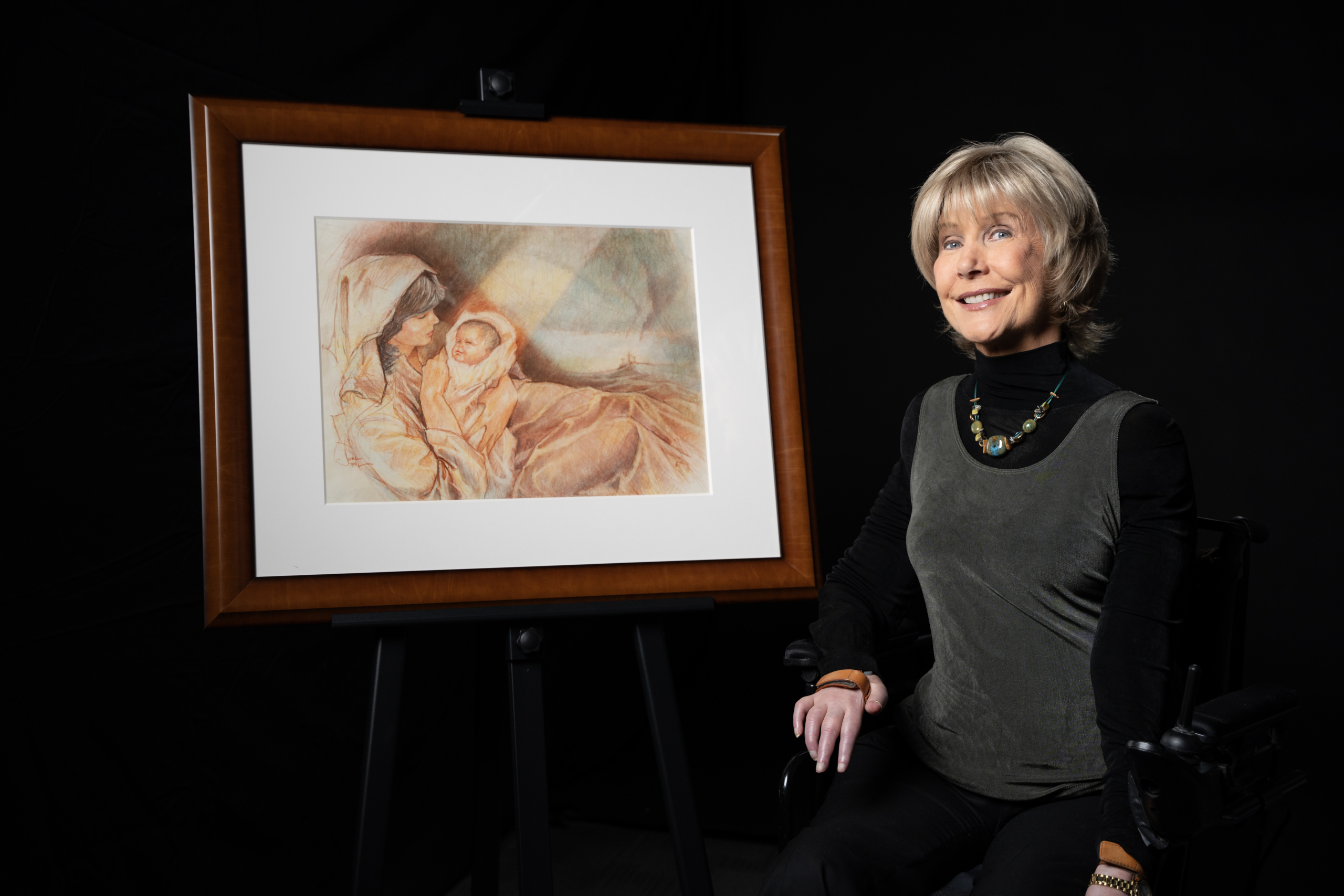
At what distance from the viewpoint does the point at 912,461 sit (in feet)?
5.02

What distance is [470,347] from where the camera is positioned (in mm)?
1485

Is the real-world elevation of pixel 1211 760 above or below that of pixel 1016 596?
below

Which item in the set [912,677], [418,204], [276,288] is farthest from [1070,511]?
[276,288]

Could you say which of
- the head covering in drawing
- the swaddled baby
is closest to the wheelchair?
the swaddled baby

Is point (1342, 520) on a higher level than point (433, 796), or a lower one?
higher

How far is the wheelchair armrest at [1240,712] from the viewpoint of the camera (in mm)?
1061

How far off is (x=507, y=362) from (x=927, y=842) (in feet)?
2.87

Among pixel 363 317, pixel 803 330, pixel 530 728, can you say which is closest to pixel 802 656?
pixel 530 728

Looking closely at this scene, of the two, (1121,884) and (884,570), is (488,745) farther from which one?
(1121,884)

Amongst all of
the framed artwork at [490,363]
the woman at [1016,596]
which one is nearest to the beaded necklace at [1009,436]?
the woman at [1016,596]

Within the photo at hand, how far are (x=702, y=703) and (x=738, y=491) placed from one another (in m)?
2.13

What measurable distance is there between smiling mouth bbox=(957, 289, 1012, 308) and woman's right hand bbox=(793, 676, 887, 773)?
0.54 m

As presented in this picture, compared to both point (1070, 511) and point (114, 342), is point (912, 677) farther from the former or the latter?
point (114, 342)

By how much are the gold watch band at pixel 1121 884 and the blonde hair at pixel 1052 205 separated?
70 cm
